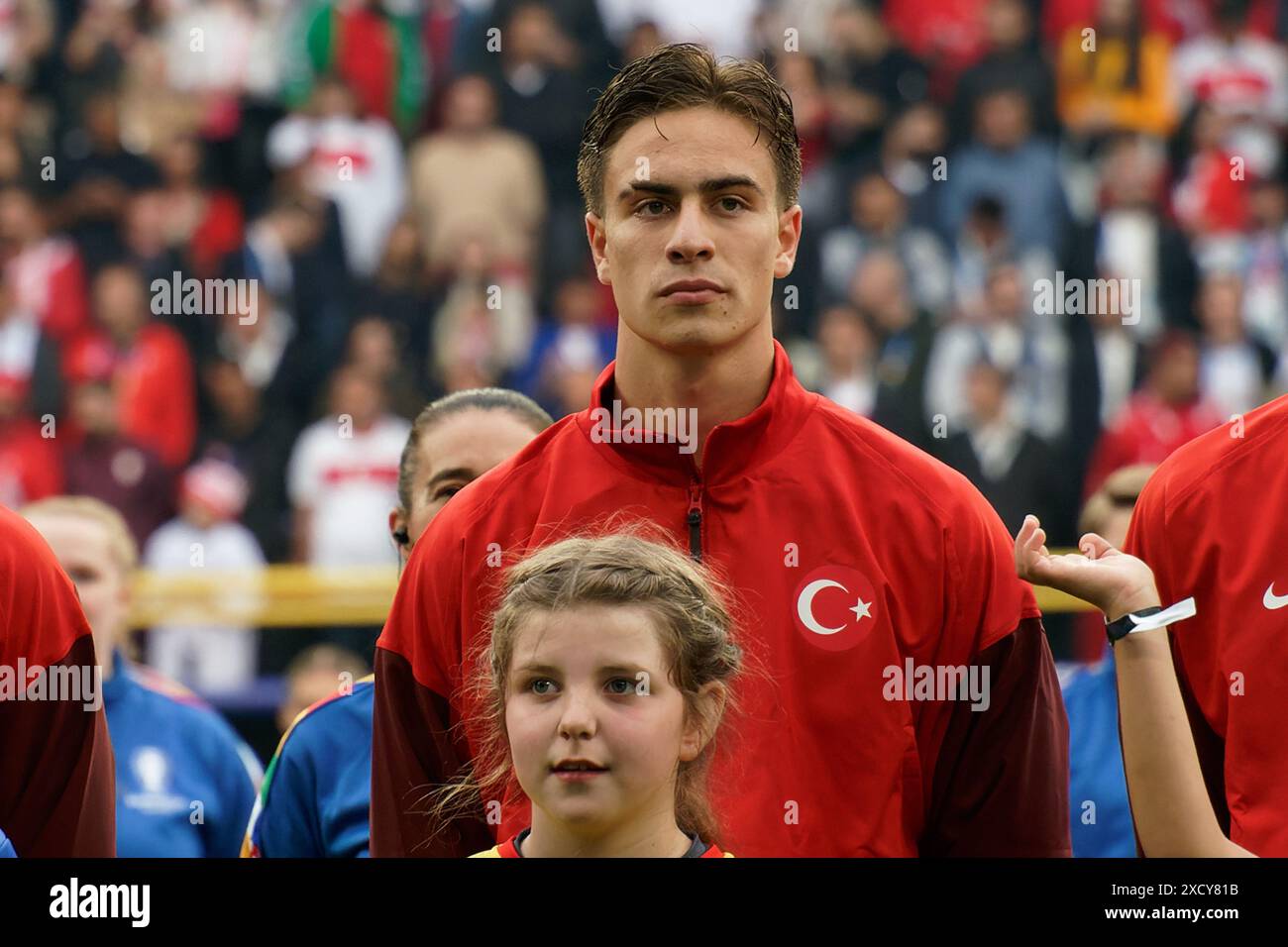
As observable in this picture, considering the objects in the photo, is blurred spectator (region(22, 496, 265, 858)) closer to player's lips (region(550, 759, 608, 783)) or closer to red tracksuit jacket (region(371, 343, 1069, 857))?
red tracksuit jacket (region(371, 343, 1069, 857))

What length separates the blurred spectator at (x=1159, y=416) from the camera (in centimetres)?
985

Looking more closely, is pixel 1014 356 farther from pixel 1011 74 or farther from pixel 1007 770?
pixel 1007 770

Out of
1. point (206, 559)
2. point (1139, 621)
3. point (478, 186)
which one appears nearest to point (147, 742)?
point (1139, 621)

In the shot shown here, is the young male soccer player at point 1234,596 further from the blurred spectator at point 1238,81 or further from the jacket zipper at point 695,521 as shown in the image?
the blurred spectator at point 1238,81

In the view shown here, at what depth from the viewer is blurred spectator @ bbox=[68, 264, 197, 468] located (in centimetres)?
1019

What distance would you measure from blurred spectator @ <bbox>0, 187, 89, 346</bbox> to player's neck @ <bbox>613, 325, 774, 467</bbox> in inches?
295

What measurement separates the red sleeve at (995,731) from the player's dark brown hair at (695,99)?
27.3 inches

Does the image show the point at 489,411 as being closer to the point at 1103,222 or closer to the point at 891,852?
the point at 891,852

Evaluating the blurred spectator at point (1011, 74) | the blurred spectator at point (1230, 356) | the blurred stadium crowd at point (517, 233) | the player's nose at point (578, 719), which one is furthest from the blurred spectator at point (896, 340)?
the player's nose at point (578, 719)

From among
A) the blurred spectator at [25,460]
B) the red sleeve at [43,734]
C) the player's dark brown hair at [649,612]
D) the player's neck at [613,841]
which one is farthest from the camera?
the blurred spectator at [25,460]

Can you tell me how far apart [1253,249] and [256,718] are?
5666 millimetres

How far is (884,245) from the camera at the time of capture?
10.8 meters

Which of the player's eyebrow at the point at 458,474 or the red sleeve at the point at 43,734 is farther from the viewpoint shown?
the player's eyebrow at the point at 458,474
